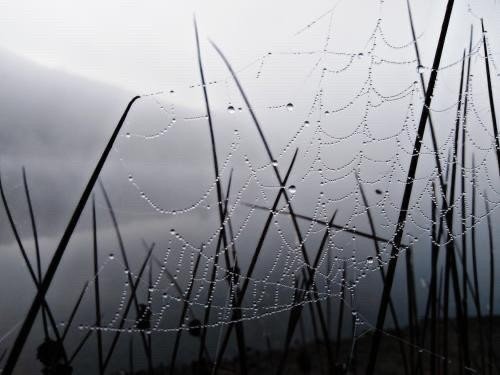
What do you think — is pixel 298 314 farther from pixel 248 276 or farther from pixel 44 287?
pixel 44 287

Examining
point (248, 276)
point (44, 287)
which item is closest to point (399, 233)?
point (248, 276)

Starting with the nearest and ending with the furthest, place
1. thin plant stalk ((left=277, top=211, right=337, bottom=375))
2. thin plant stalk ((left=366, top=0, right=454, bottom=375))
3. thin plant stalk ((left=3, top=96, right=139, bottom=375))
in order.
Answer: thin plant stalk ((left=3, top=96, right=139, bottom=375)), thin plant stalk ((left=366, top=0, right=454, bottom=375)), thin plant stalk ((left=277, top=211, right=337, bottom=375))

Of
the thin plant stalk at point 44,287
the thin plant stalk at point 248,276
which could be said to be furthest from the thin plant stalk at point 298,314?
the thin plant stalk at point 44,287

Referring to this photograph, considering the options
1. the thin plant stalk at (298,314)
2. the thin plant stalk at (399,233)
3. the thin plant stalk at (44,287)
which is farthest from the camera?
the thin plant stalk at (298,314)

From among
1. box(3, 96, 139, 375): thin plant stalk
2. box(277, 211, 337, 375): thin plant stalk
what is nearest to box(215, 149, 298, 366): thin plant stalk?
box(277, 211, 337, 375): thin plant stalk

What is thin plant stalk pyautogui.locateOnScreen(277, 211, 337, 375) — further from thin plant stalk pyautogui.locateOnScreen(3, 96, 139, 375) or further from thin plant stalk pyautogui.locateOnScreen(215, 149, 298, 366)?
thin plant stalk pyautogui.locateOnScreen(3, 96, 139, 375)

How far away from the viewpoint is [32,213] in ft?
5.00

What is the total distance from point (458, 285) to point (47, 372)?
60.1 inches

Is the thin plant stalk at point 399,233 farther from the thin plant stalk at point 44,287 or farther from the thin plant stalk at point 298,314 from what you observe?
the thin plant stalk at point 44,287

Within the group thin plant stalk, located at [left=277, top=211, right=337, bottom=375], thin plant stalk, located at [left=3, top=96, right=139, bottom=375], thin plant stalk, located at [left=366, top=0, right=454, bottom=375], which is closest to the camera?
thin plant stalk, located at [left=3, top=96, right=139, bottom=375]

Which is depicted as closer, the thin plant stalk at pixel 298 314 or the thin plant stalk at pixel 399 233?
the thin plant stalk at pixel 399 233

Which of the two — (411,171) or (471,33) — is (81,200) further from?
(471,33)

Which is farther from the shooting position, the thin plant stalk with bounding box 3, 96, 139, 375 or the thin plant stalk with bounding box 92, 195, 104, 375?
the thin plant stalk with bounding box 92, 195, 104, 375

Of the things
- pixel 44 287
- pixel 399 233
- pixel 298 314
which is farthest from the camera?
pixel 298 314
